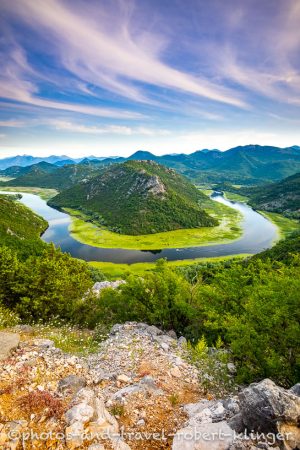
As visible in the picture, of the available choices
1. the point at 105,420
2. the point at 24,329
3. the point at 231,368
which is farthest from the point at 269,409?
the point at 24,329

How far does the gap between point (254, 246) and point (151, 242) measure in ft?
193

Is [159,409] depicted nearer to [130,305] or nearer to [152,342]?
[152,342]

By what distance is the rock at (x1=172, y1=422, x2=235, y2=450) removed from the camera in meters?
10.2

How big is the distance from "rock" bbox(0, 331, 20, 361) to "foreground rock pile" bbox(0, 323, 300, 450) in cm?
9

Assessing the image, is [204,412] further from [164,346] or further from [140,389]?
[164,346]

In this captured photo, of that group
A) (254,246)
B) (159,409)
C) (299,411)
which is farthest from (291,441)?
(254,246)

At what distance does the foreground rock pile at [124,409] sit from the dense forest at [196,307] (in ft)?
17.7

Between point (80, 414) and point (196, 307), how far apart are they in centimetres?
2232

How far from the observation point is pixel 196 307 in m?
31.7

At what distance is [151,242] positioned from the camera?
15838 cm

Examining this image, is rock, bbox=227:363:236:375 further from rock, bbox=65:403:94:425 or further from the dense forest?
rock, bbox=65:403:94:425

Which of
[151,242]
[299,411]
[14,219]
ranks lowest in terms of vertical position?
[151,242]

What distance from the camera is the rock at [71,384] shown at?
43.5 ft

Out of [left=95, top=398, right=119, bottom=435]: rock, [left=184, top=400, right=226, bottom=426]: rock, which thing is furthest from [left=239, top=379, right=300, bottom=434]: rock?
[left=95, top=398, right=119, bottom=435]: rock
